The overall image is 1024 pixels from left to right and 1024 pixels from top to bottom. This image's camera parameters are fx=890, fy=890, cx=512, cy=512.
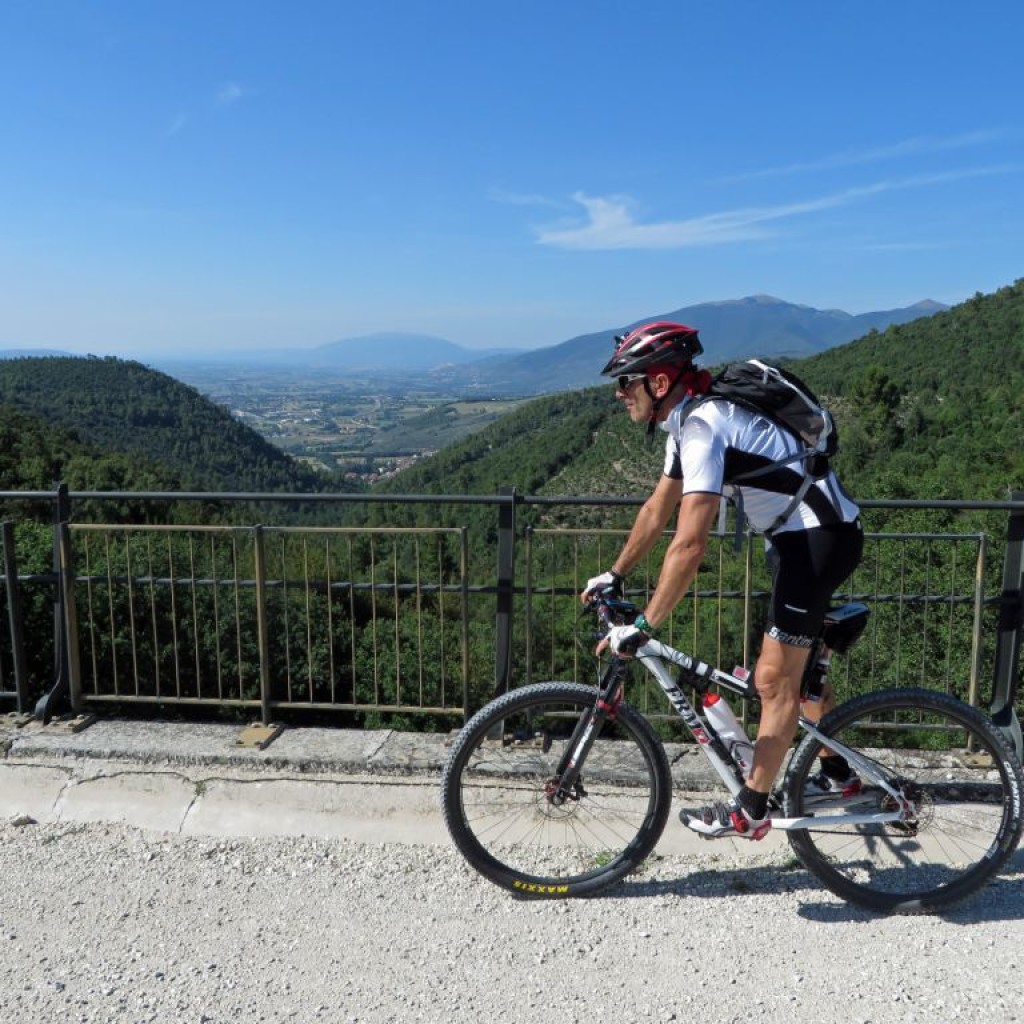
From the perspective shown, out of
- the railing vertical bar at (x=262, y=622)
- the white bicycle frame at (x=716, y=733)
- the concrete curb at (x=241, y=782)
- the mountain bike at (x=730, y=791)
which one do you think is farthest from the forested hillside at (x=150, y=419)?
the white bicycle frame at (x=716, y=733)

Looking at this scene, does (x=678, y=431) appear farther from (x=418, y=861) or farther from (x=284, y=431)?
(x=284, y=431)

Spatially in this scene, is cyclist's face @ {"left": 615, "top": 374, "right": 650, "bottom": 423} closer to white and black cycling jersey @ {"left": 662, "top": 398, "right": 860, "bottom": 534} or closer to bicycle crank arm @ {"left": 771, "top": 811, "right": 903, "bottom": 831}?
white and black cycling jersey @ {"left": 662, "top": 398, "right": 860, "bottom": 534}

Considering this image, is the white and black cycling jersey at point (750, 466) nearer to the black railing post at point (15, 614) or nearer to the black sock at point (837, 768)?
the black sock at point (837, 768)

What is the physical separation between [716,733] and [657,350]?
1397 millimetres

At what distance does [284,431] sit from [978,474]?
117m

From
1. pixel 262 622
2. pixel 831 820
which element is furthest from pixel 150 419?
pixel 831 820

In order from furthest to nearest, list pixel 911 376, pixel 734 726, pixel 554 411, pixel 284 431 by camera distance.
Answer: pixel 284 431
pixel 554 411
pixel 911 376
pixel 734 726

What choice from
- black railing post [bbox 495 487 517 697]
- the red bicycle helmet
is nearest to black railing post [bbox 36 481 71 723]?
black railing post [bbox 495 487 517 697]

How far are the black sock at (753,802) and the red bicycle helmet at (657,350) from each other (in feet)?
5.04

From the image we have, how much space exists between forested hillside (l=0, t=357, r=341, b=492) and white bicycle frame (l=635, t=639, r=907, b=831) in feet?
227

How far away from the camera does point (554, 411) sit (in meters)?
107

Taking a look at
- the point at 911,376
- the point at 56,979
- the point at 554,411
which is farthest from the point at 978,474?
the point at 554,411

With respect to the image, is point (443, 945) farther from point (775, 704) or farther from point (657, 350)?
point (657, 350)

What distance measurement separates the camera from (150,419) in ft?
293
